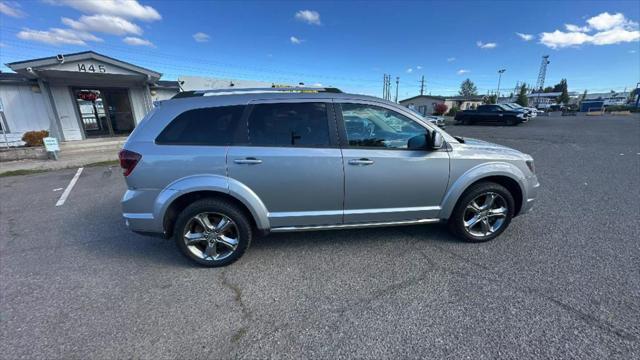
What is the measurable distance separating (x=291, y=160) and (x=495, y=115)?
73.3 feet

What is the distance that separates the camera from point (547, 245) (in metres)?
3.13

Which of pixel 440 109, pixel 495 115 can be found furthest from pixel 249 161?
pixel 440 109

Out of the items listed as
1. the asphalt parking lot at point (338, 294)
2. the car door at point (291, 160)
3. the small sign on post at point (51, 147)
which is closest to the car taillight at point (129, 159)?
the car door at point (291, 160)

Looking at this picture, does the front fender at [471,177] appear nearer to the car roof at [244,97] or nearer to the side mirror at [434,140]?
the side mirror at [434,140]

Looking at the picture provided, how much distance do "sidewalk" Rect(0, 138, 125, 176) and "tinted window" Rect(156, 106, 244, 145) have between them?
8520mm

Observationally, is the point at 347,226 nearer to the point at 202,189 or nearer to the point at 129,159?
the point at 202,189

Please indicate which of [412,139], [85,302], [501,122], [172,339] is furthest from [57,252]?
[501,122]

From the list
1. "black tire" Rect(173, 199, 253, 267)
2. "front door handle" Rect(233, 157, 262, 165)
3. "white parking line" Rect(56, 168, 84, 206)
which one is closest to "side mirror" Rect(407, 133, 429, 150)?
"front door handle" Rect(233, 157, 262, 165)

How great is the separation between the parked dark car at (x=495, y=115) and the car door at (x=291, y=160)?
71.8 feet

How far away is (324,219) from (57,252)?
132 inches

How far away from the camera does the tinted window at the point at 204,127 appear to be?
271 cm

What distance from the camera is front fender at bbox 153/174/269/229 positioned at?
2.68 metres

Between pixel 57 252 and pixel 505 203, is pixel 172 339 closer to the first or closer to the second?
pixel 57 252

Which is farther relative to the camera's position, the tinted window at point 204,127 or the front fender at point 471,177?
the front fender at point 471,177
